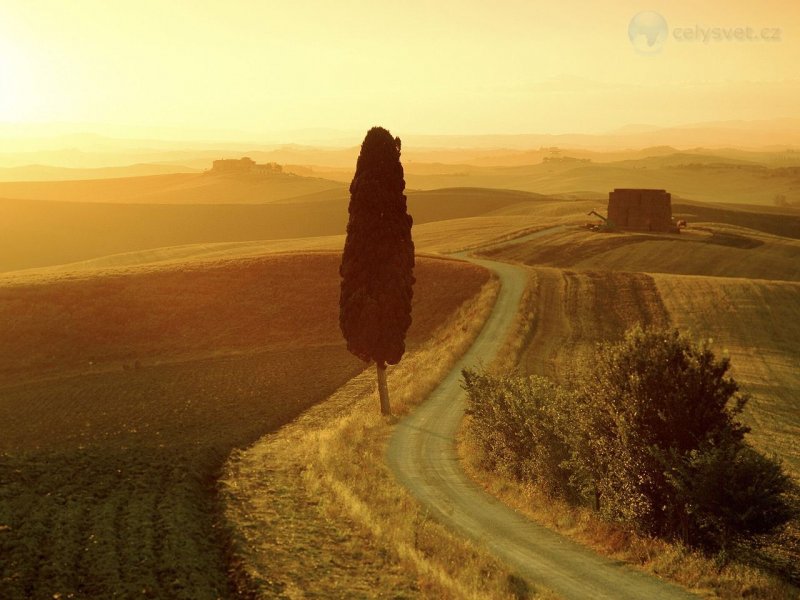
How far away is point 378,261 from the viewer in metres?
37.9

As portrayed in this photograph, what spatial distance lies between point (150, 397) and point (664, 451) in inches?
1285

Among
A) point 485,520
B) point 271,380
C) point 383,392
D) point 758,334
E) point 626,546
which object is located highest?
point 626,546

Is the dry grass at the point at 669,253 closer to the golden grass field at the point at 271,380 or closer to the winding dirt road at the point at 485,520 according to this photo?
the golden grass field at the point at 271,380

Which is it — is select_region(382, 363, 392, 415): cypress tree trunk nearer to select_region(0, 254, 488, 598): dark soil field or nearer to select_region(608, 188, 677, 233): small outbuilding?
select_region(0, 254, 488, 598): dark soil field

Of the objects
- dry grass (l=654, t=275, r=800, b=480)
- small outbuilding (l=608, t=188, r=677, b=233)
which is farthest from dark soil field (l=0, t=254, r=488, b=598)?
small outbuilding (l=608, t=188, r=677, b=233)

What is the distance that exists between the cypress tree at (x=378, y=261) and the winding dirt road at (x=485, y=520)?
400 centimetres

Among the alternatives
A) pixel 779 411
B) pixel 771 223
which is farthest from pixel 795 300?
pixel 771 223

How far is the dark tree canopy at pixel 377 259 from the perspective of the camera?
37.9 metres

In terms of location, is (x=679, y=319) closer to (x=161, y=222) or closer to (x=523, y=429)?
(x=523, y=429)

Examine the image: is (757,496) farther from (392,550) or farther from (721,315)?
(721,315)

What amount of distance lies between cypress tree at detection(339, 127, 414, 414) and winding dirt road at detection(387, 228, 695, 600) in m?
4.00

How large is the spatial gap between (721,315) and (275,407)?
34785mm

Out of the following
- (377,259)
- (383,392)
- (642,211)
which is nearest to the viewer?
(377,259)

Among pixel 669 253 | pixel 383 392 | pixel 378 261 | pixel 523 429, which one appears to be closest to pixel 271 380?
pixel 383 392
